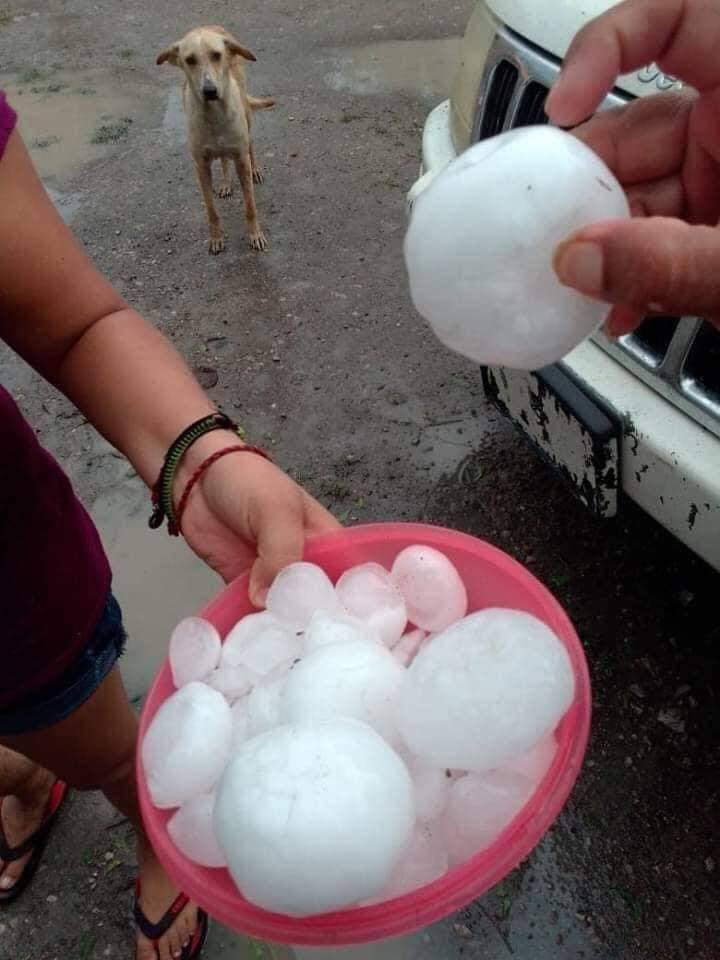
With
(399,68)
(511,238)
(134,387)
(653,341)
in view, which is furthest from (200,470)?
(399,68)

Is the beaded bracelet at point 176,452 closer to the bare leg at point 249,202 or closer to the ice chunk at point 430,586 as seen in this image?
the ice chunk at point 430,586

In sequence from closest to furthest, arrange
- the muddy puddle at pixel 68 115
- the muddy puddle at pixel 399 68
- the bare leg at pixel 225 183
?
1. the bare leg at pixel 225 183
2. the muddy puddle at pixel 68 115
3. the muddy puddle at pixel 399 68

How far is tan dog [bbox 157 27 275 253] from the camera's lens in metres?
3.71

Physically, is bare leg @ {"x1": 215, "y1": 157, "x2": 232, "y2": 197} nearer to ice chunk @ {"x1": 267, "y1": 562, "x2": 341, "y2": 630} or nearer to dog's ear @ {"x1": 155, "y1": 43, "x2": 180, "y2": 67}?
dog's ear @ {"x1": 155, "y1": 43, "x2": 180, "y2": 67}

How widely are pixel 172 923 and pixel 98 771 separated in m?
0.38

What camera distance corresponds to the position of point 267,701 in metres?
1.33

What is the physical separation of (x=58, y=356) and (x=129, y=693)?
3.82 feet

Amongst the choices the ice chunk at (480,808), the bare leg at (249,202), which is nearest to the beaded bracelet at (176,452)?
the ice chunk at (480,808)

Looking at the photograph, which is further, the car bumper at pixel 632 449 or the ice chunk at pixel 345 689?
the car bumper at pixel 632 449

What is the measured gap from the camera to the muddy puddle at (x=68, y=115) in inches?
190

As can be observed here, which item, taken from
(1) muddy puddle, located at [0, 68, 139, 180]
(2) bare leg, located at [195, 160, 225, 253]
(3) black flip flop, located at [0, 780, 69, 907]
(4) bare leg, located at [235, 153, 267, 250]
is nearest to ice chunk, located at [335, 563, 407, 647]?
(3) black flip flop, located at [0, 780, 69, 907]

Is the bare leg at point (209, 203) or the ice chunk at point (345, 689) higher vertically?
the ice chunk at point (345, 689)

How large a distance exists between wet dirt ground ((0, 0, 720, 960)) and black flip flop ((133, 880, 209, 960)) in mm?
38

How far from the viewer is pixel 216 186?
4.59 m
